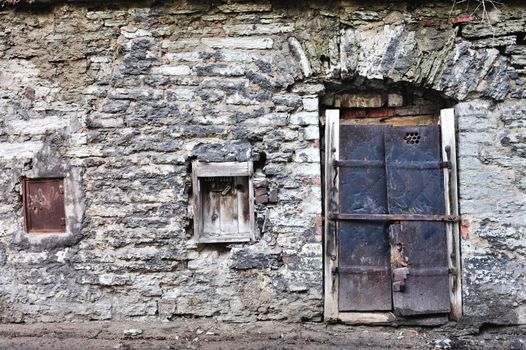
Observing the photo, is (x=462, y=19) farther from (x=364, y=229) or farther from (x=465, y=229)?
(x=364, y=229)

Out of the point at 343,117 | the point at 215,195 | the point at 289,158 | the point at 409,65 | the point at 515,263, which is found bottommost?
the point at 515,263

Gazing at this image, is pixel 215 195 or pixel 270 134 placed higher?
pixel 270 134

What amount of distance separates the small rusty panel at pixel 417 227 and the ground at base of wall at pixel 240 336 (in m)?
0.24

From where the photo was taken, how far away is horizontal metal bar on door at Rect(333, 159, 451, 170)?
3607 mm

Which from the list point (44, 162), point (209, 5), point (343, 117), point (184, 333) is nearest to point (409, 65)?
point (343, 117)

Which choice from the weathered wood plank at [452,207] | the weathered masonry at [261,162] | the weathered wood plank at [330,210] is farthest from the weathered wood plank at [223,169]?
the weathered wood plank at [452,207]

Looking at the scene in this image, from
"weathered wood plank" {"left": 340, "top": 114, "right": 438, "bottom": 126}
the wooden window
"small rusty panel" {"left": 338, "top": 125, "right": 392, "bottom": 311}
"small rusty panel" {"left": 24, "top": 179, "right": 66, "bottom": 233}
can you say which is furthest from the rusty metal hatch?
"small rusty panel" {"left": 24, "top": 179, "right": 66, "bottom": 233}

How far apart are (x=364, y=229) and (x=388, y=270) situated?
14.7 inches

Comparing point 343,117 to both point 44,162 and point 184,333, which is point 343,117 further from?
point 44,162

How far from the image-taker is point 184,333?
11.5 ft

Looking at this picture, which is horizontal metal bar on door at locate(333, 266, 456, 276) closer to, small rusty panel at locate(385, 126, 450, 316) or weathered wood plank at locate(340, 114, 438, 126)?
small rusty panel at locate(385, 126, 450, 316)

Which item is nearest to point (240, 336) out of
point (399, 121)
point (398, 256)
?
point (398, 256)

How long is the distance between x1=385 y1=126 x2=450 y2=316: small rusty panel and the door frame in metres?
0.05

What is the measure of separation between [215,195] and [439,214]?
1.79 metres
